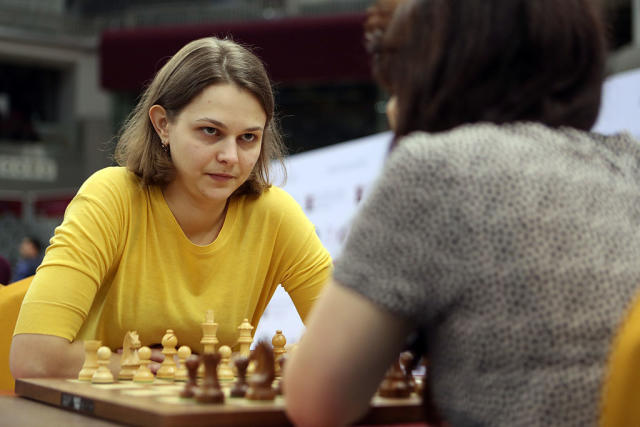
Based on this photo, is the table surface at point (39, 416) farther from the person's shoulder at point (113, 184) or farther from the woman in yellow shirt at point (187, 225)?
the person's shoulder at point (113, 184)

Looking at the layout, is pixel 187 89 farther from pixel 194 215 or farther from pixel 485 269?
pixel 485 269

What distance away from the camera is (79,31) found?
1135 cm

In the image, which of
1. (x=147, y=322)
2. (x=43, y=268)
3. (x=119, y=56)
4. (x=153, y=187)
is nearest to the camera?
(x=43, y=268)

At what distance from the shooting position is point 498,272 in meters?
0.68

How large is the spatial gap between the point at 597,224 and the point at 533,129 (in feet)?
0.36

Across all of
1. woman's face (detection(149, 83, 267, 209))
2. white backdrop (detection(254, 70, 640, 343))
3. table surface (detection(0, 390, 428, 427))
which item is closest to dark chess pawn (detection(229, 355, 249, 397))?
table surface (detection(0, 390, 428, 427))

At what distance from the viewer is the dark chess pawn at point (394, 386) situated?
927 mm

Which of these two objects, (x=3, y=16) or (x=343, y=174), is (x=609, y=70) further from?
(x=3, y=16)

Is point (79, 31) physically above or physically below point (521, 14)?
above

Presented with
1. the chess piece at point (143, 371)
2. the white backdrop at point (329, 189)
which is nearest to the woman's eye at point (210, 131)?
the chess piece at point (143, 371)

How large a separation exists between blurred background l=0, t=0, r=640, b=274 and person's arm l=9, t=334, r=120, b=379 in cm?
777

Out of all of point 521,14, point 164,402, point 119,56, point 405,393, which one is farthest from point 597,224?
point 119,56

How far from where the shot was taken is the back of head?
72 centimetres

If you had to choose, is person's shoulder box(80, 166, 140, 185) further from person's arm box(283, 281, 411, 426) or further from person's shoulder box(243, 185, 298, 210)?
person's arm box(283, 281, 411, 426)
